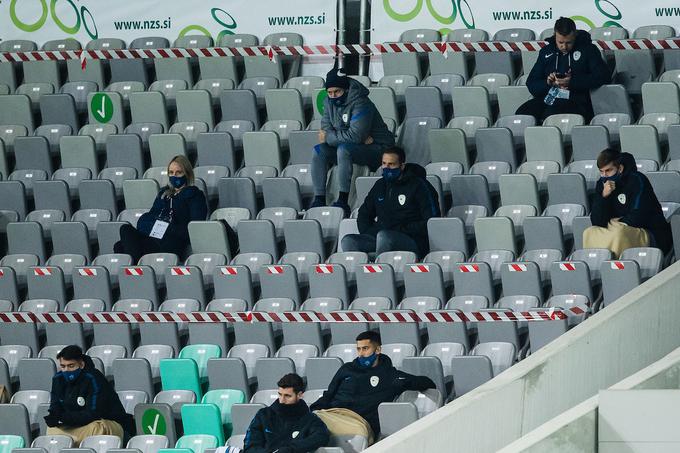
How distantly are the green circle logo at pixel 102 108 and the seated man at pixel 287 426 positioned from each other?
511cm

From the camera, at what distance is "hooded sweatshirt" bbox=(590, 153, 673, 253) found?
436 inches

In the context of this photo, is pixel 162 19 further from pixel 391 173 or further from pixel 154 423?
pixel 154 423

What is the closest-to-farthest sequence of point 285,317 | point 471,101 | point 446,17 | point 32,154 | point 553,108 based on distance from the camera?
point 285,317 → point 553,108 → point 471,101 → point 32,154 → point 446,17

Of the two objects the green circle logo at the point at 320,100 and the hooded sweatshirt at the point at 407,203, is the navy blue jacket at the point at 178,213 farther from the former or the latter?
the green circle logo at the point at 320,100

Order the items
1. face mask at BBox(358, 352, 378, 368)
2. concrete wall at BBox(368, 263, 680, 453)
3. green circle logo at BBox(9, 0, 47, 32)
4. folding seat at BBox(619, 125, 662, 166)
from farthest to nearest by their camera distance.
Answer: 1. green circle logo at BBox(9, 0, 47, 32)
2. folding seat at BBox(619, 125, 662, 166)
3. face mask at BBox(358, 352, 378, 368)
4. concrete wall at BBox(368, 263, 680, 453)

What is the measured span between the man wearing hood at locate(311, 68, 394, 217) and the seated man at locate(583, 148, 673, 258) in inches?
85.8

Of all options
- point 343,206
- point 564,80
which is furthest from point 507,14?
point 343,206

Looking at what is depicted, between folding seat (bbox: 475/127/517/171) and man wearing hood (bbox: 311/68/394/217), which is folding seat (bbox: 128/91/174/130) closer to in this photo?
man wearing hood (bbox: 311/68/394/217)

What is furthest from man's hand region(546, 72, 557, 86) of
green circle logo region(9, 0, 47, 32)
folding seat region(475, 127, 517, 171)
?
green circle logo region(9, 0, 47, 32)

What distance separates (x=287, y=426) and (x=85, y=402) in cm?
171

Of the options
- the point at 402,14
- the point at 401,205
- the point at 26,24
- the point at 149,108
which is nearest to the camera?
the point at 401,205

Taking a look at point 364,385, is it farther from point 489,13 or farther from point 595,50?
point 489,13

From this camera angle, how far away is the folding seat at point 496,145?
12578 mm

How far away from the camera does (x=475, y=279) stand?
1129 centimetres
